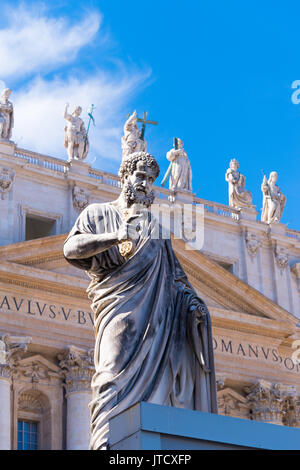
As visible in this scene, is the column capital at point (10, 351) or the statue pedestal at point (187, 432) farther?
the column capital at point (10, 351)

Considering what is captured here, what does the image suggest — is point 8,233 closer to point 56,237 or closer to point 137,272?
point 56,237

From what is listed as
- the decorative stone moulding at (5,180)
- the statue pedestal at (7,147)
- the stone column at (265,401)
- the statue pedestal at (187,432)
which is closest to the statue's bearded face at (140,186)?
the statue pedestal at (187,432)

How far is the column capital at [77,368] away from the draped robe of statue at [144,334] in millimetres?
19172

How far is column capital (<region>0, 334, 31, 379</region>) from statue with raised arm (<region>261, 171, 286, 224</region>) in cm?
1011

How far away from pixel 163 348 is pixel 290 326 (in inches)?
945

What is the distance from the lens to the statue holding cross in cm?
2859

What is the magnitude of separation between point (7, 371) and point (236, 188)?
10.4m

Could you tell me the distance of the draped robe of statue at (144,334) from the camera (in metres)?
6.08

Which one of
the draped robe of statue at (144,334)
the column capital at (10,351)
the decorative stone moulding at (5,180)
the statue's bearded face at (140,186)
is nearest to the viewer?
the draped robe of statue at (144,334)

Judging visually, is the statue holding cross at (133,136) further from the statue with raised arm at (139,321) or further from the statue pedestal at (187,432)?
the statue pedestal at (187,432)

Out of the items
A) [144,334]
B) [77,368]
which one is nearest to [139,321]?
[144,334]

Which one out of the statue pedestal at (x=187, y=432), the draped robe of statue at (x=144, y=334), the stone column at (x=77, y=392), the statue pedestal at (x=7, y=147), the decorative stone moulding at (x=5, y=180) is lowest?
the statue pedestal at (x=187, y=432)

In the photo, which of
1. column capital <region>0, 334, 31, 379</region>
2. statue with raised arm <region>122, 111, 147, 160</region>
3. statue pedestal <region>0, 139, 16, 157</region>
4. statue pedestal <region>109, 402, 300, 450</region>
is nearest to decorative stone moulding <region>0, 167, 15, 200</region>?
statue pedestal <region>0, 139, 16, 157</region>

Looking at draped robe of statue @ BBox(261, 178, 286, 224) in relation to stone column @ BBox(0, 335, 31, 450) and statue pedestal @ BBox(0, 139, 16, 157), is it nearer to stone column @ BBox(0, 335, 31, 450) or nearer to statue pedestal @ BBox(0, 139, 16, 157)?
statue pedestal @ BBox(0, 139, 16, 157)
